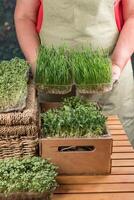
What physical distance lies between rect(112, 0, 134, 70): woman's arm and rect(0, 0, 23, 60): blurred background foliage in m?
1.03

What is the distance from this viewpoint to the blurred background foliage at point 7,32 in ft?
10.4

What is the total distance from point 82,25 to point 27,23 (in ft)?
0.94

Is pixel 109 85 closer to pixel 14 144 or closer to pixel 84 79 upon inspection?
pixel 84 79

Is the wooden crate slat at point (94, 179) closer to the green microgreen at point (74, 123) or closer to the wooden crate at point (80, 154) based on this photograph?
the wooden crate at point (80, 154)

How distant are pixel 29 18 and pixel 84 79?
0.60 meters

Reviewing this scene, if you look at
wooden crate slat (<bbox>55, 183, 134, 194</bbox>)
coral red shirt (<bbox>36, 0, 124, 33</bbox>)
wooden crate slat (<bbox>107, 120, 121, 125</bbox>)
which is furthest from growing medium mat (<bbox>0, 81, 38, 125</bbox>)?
coral red shirt (<bbox>36, 0, 124, 33</bbox>)

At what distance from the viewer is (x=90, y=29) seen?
7.57 ft

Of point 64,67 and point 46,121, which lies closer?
point 46,121

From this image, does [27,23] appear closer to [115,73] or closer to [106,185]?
[115,73]

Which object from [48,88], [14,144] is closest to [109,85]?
[48,88]

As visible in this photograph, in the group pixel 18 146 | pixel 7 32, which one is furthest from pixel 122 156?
pixel 7 32

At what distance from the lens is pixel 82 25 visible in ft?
7.54

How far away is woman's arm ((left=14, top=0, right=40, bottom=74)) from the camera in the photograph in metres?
2.32

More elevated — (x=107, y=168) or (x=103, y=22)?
(x=103, y=22)
